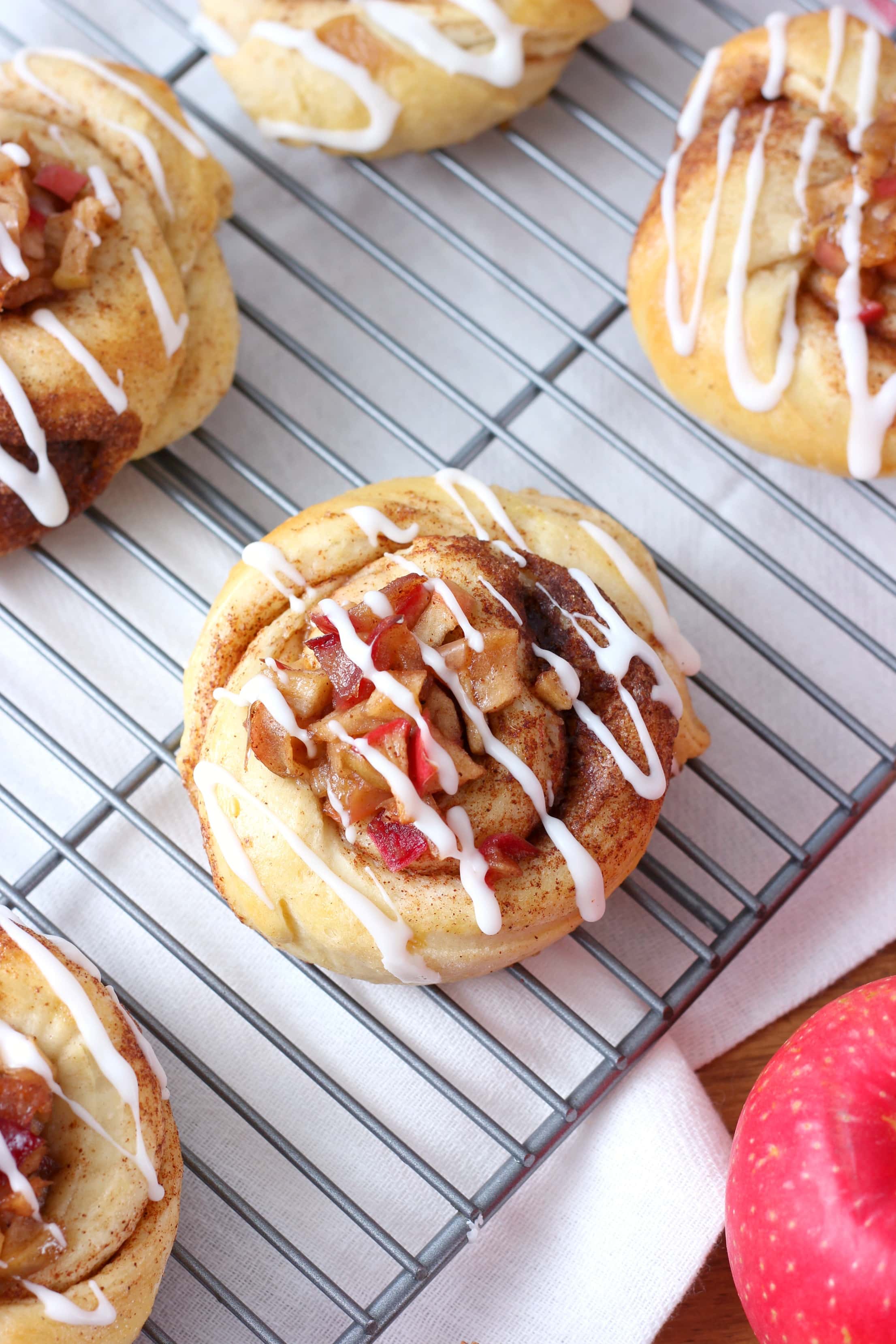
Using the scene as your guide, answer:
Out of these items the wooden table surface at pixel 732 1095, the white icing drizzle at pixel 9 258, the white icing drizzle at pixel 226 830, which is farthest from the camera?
the wooden table surface at pixel 732 1095

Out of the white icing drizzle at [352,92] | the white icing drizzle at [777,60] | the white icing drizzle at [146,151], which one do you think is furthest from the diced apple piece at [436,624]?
the white icing drizzle at [777,60]

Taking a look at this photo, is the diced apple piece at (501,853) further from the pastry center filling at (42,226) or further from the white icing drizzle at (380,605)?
the pastry center filling at (42,226)

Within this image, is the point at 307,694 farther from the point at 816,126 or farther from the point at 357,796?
the point at 816,126

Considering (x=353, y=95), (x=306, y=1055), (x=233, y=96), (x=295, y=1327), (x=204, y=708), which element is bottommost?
(x=295, y=1327)

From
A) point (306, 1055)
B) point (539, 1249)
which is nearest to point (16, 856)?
point (306, 1055)

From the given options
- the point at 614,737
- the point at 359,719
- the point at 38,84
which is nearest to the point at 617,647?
the point at 614,737

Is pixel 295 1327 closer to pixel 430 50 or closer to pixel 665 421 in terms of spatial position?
pixel 665 421
